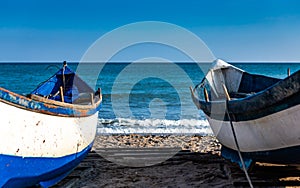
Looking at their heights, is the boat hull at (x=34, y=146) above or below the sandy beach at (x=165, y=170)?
above

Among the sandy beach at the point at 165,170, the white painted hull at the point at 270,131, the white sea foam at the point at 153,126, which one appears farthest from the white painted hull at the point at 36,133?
the white sea foam at the point at 153,126

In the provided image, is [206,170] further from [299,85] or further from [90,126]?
[299,85]

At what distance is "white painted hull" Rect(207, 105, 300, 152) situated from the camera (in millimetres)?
3537

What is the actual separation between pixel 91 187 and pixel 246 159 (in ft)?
7.22

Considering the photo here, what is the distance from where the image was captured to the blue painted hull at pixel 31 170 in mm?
3230

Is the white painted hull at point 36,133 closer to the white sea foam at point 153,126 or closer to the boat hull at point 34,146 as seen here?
the boat hull at point 34,146

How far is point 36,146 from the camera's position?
355cm

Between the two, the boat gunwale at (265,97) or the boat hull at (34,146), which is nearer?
the boat hull at (34,146)

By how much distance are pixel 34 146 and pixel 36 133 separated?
0.14 metres

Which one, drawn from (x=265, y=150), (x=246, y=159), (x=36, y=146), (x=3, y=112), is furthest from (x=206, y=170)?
(x=3, y=112)

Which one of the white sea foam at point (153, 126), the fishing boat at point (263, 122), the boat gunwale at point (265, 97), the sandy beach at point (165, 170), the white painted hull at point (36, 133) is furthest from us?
the white sea foam at point (153, 126)

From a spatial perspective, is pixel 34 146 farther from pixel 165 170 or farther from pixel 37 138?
pixel 165 170

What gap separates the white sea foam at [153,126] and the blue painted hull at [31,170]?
22.0ft

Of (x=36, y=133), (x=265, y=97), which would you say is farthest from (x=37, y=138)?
(x=265, y=97)
